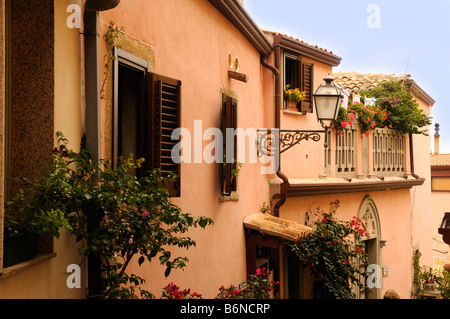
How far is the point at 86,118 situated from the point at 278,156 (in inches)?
306

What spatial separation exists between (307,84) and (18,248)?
11.4 m

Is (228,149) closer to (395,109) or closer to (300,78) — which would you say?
(300,78)

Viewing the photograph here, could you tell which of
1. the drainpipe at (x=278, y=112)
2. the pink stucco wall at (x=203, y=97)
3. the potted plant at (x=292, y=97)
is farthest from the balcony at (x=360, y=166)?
the pink stucco wall at (x=203, y=97)

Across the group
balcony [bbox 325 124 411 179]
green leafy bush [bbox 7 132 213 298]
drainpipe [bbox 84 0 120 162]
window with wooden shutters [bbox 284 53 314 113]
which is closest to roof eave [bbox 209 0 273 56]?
window with wooden shutters [bbox 284 53 314 113]

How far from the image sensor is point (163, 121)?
23.6 ft

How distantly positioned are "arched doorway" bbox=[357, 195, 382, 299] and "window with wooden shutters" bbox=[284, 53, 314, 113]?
4446 millimetres

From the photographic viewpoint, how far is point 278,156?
42.5 ft

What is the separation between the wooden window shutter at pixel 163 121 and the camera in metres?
6.75

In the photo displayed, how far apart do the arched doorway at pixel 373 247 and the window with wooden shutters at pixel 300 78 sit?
445 centimetres

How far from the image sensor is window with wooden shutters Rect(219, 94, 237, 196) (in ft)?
32.0

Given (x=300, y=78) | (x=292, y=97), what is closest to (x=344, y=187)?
(x=300, y=78)

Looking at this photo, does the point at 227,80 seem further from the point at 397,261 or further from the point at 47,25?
the point at 397,261
